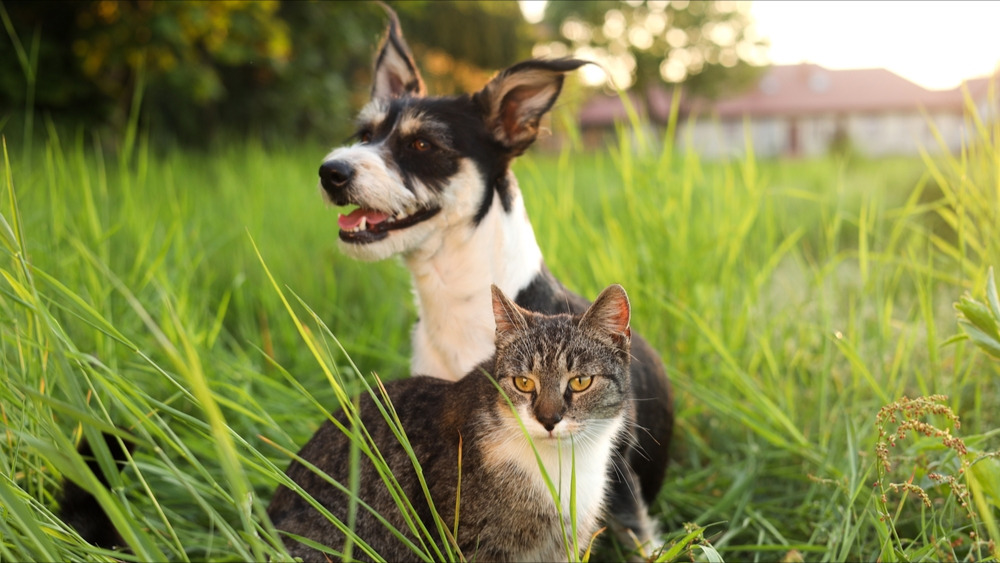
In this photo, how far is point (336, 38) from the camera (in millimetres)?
11406

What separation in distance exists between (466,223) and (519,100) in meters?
0.54

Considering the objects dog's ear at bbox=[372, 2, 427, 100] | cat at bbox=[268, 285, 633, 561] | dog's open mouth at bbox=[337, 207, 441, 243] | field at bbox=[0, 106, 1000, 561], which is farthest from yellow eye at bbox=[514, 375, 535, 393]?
dog's ear at bbox=[372, 2, 427, 100]

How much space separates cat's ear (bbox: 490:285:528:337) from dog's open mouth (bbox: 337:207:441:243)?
0.85 metres

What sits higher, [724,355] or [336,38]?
[336,38]

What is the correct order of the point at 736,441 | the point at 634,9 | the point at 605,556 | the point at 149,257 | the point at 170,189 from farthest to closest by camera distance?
1. the point at 634,9
2. the point at 170,189
3. the point at 149,257
4. the point at 736,441
5. the point at 605,556

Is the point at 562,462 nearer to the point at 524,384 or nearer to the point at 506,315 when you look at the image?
the point at 524,384

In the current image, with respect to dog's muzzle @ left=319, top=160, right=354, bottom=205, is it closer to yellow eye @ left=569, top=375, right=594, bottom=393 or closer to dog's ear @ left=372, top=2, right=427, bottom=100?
dog's ear @ left=372, top=2, right=427, bottom=100

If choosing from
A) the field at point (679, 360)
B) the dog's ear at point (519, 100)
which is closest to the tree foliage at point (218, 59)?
the field at point (679, 360)

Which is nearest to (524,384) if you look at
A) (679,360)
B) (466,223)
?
(466,223)

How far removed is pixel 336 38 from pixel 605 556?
10423mm

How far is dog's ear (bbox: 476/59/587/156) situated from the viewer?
276 centimetres

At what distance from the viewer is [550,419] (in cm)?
181

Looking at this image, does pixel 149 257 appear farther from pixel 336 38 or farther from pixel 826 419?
pixel 336 38

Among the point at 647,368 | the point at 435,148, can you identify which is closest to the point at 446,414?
the point at 647,368
